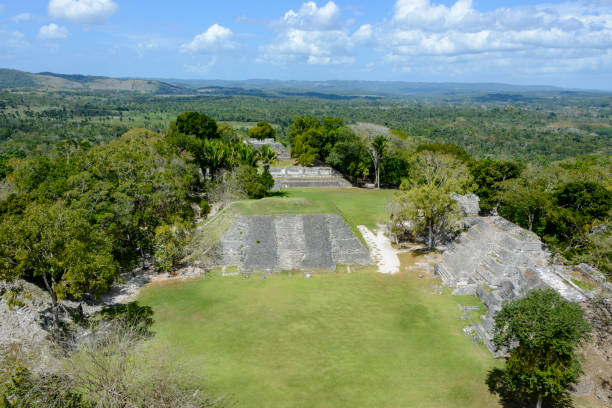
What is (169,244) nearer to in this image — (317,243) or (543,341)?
(317,243)

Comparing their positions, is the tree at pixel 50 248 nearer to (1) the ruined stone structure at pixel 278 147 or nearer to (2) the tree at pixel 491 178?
(2) the tree at pixel 491 178

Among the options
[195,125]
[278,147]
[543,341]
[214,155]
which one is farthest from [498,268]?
[278,147]

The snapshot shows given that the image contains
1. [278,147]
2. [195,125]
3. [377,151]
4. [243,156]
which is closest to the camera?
[243,156]

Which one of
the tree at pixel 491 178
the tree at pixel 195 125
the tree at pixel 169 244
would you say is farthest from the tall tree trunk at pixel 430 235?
the tree at pixel 195 125

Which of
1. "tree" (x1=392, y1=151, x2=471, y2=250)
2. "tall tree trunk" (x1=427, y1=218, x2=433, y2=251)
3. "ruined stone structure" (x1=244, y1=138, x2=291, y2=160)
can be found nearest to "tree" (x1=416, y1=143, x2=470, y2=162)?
"tree" (x1=392, y1=151, x2=471, y2=250)

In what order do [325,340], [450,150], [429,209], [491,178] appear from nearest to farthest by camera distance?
1. [325,340]
2. [429,209]
3. [491,178]
4. [450,150]

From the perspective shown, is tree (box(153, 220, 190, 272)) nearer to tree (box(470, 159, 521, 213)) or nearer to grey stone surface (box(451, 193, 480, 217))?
grey stone surface (box(451, 193, 480, 217))

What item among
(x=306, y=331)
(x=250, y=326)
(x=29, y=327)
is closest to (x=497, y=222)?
(x=306, y=331)
